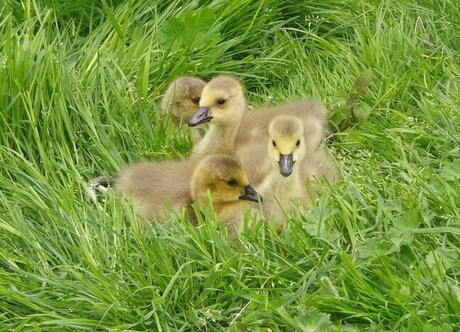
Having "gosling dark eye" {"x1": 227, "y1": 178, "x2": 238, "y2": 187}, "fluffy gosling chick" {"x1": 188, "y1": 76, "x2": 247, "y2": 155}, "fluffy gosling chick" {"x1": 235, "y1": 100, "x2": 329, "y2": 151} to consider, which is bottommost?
"fluffy gosling chick" {"x1": 235, "y1": 100, "x2": 329, "y2": 151}

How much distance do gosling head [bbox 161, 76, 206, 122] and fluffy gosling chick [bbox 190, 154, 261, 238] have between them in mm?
738

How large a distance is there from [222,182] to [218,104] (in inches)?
24.0

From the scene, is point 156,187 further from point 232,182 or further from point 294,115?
point 294,115

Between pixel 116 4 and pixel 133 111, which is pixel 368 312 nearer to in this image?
pixel 133 111

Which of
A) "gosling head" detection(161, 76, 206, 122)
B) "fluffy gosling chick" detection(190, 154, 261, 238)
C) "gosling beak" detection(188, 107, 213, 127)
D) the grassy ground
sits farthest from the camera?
"gosling head" detection(161, 76, 206, 122)

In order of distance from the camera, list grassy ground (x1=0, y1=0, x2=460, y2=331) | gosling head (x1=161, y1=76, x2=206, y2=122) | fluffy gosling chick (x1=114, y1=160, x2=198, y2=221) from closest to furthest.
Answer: grassy ground (x1=0, y1=0, x2=460, y2=331), fluffy gosling chick (x1=114, y1=160, x2=198, y2=221), gosling head (x1=161, y1=76, x2=206, y2=122)

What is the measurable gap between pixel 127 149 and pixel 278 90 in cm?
90

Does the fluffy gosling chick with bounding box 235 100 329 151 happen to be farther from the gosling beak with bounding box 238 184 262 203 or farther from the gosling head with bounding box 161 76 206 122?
the gosling beak with bounding box 238 184 262 203

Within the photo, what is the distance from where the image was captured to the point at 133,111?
4.44m

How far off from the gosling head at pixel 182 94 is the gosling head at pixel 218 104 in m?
0.16

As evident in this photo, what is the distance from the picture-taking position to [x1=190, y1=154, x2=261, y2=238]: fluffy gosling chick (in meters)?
3.76

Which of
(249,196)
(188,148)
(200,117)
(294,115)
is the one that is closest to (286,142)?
(249,196)

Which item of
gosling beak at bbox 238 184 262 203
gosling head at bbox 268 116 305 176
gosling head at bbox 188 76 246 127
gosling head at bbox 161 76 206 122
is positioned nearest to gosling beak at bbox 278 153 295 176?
gosling head at bbox 268 116 305 176

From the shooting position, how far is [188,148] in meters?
4.45
